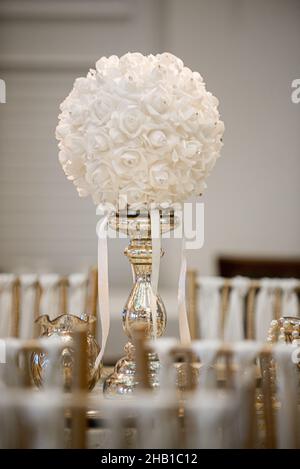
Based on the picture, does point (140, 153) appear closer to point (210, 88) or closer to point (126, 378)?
point (126, 378)

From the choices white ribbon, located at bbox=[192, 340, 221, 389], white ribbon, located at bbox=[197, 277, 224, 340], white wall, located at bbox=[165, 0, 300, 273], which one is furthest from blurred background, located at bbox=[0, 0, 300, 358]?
white ribbon, located at bbox=[192, 340, 221, 389]

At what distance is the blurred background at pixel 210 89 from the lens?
3785 mm

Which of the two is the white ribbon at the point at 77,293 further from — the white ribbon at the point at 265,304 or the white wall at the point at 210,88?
the white wall at the point at 210,88

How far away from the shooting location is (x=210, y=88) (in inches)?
148

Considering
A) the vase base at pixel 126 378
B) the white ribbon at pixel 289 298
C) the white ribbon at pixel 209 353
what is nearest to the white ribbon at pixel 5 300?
the vase base at pixel 126 378

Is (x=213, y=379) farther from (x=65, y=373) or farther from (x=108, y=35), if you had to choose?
(x=108, y=35)

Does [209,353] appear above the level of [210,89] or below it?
below

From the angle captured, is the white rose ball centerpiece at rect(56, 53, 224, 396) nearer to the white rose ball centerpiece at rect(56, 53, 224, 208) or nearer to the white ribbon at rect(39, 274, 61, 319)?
the white rose ball centerpiece at rect(56, 53, 224, 208)

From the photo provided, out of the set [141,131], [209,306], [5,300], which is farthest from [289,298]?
[141,131]

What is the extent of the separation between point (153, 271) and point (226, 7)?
271 centimetres

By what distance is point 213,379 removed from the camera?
96cm

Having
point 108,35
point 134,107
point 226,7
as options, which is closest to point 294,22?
point 226,7

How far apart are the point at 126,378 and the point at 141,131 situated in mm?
508
